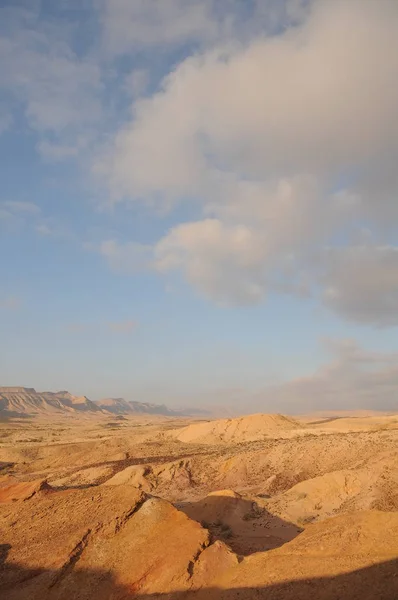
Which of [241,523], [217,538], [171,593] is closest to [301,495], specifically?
[241,523]

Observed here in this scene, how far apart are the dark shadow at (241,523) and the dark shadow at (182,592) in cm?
400

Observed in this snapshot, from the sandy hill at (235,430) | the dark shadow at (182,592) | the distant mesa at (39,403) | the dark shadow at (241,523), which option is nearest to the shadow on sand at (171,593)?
the dark shadow at (182,592)

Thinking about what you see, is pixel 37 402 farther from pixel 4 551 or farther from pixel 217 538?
pixel 217 538

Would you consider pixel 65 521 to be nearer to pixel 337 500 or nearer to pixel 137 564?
pixel 137 564

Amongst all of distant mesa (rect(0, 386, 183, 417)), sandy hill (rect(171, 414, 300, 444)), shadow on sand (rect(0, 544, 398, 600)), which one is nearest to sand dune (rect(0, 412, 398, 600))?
shadow on sand (rect(0, 544, 398, 600))

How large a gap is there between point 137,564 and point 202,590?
6.40 ft

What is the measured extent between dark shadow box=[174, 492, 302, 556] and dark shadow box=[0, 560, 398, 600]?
13.1 ft

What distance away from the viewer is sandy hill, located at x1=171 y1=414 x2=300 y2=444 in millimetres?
44000

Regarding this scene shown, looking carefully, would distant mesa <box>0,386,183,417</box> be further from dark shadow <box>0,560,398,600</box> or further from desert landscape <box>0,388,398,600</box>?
dark shadow <box>0,560,398,600</box>

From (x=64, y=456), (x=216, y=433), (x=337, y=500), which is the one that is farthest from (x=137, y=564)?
(x=216, y=433)

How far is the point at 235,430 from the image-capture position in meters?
45.9

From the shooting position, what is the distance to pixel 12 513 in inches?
538

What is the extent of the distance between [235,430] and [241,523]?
101 feet

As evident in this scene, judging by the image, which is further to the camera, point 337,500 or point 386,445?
point 386,445
